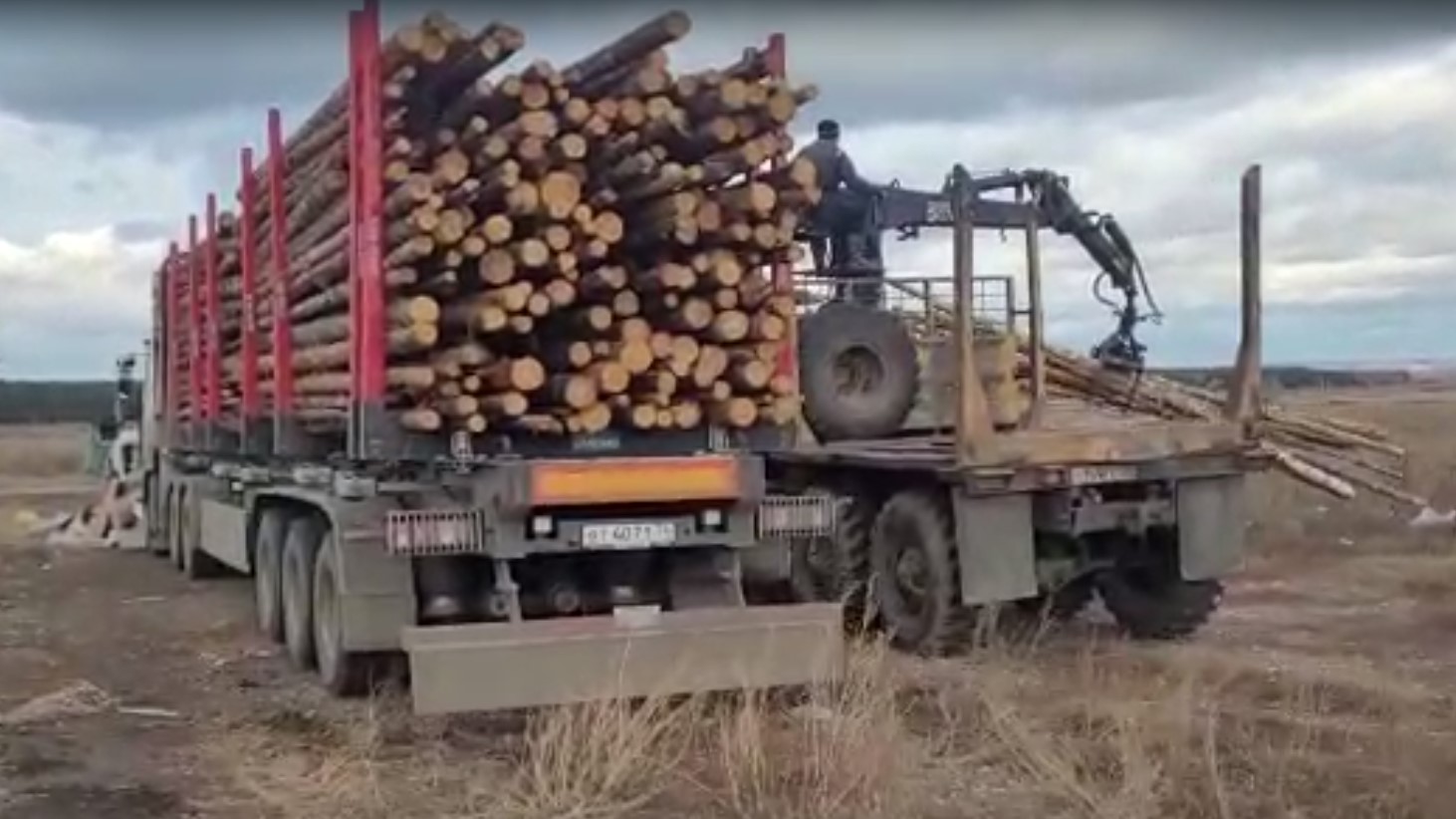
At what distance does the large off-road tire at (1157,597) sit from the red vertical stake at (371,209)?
5649mm

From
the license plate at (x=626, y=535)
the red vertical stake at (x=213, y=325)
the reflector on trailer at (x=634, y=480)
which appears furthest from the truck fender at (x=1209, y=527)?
the red vertical stake at (x=213, y=325)

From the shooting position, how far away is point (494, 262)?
923 cm

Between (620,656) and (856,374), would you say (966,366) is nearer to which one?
(856,374)

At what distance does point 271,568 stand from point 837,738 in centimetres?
582

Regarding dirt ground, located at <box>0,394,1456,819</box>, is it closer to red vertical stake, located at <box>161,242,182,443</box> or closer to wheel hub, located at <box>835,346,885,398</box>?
wheel hub, located at <box>835,346,885,398</box>

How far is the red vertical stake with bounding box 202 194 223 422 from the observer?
1530cm

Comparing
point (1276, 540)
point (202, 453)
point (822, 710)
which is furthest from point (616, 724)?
point (1276, 540)

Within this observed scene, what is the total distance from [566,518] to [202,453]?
8.22m

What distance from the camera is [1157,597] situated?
13125mm

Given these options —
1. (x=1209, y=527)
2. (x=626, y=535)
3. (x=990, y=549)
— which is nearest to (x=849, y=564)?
(x=990, y=549)

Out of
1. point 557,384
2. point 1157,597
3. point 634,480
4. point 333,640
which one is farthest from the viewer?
point 1157,597

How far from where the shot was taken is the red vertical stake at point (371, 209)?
932cm

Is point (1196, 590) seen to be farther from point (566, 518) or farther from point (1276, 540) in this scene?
point (1276, 540)

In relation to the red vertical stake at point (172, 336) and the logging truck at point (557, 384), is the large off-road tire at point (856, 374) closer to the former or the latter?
the logging truck at point (557, 384)
